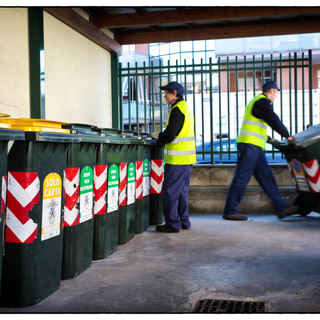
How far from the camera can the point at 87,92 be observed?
7.38 meters

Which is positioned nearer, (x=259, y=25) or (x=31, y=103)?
(x=31, y=103)

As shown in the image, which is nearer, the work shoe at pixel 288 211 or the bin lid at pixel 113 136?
the bin lid at pixel 113 136

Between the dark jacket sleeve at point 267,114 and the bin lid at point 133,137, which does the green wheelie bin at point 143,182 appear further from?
the dark jacket sleeve at point 267,114

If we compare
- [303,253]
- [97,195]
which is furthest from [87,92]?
[303,253]

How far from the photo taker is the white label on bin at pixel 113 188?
14.3 feet

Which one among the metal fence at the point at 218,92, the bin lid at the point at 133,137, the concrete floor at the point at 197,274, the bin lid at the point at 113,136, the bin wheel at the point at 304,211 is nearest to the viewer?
the concrete floor at the point at 197,274

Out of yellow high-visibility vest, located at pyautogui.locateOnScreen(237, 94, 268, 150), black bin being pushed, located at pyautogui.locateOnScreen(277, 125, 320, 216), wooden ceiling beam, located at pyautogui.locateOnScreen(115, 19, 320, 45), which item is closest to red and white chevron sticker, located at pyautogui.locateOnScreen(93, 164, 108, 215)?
yellow high-visibility vest, located at pyautogui.locateOnScreen(237, 94, 268, 150)

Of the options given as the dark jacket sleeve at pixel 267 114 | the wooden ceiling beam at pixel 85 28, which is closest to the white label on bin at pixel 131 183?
the dark jacket sleeve at pixel 267 114

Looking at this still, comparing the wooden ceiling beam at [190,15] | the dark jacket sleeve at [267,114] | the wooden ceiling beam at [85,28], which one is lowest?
the dark jacket sleeve at [267,114]

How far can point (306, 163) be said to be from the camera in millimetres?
5707

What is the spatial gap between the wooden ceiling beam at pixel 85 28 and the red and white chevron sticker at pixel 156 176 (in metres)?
2.50

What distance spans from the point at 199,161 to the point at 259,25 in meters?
2.93

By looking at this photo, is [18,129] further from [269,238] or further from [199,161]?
[199,161]

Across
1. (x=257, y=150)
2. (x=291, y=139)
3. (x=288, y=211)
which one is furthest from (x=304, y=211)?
(x=291, y=139)
